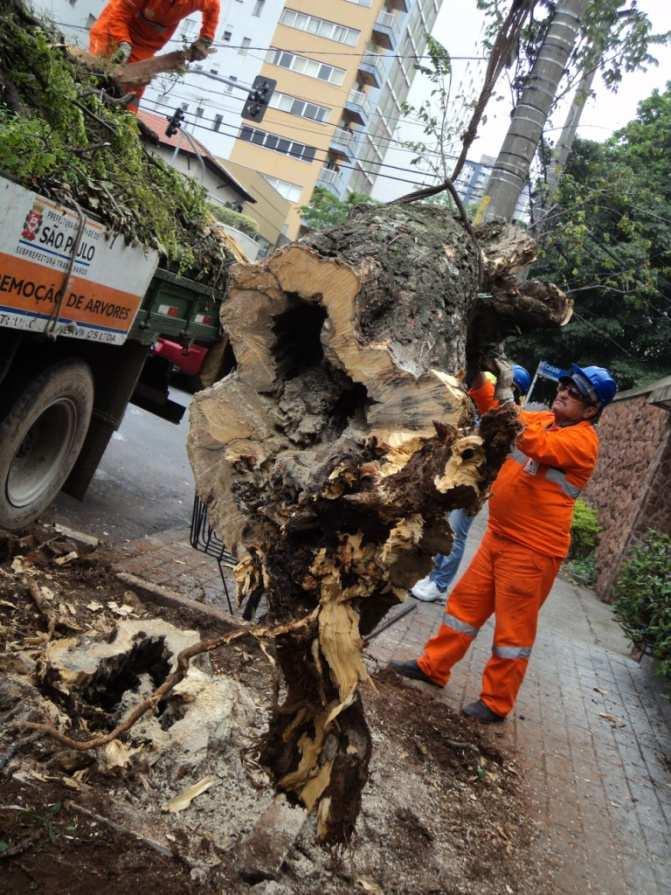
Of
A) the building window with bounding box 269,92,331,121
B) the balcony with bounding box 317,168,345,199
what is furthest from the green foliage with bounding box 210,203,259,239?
the building window with bounding box 269,92,331,121

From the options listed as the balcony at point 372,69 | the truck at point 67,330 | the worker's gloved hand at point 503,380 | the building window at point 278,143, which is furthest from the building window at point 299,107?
the worker's gloved hand at point 503,380

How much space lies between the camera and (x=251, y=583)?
101 inches

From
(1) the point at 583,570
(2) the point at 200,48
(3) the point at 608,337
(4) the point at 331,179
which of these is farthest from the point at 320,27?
(2) the point at 200,48

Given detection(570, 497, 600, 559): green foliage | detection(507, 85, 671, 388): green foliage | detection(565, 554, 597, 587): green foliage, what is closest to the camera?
detection(565, 554, 597, 587): green foliage

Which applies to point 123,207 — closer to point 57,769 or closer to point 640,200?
point 57,769

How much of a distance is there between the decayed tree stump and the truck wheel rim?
2.69 m

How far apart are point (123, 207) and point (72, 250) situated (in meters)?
0.62

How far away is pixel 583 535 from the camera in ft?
43.9

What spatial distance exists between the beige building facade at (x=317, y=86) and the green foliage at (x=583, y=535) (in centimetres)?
3968

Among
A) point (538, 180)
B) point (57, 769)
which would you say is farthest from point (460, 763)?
point (538, 180)

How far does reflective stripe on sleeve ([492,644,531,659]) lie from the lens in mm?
4797

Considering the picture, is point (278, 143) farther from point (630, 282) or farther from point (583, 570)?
point (583, 570)

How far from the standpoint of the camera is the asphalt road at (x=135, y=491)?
6.08m

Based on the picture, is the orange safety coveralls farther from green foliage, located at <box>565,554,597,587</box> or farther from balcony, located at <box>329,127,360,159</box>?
balcony, located at <box>329,127,360,159</box>
